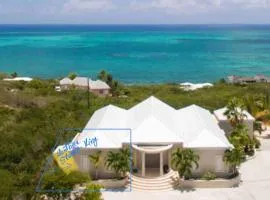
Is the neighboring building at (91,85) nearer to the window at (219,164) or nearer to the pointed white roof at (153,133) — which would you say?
the pointed white roof at (153,133)

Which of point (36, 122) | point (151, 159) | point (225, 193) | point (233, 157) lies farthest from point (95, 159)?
point (36, 122)

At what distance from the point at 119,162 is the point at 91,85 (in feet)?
114

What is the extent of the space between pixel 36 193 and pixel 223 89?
41166mm

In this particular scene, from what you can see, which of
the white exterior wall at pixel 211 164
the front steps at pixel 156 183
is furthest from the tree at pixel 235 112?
the front steps at pixel 156 183

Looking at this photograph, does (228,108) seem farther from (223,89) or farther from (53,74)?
(53,74)

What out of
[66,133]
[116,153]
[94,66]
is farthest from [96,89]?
[94,66]

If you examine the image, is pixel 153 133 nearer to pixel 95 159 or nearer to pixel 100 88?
pixel 95 159

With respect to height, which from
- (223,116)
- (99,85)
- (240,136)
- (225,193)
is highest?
(223,116)

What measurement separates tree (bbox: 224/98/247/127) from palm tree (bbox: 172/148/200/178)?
7515mm

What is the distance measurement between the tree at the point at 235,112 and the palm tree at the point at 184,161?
7.51m

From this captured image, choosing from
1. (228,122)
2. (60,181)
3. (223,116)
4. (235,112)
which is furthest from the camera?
(223,116)

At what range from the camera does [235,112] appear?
32.0 meters

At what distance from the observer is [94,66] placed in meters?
119

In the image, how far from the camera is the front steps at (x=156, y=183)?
25.2m
